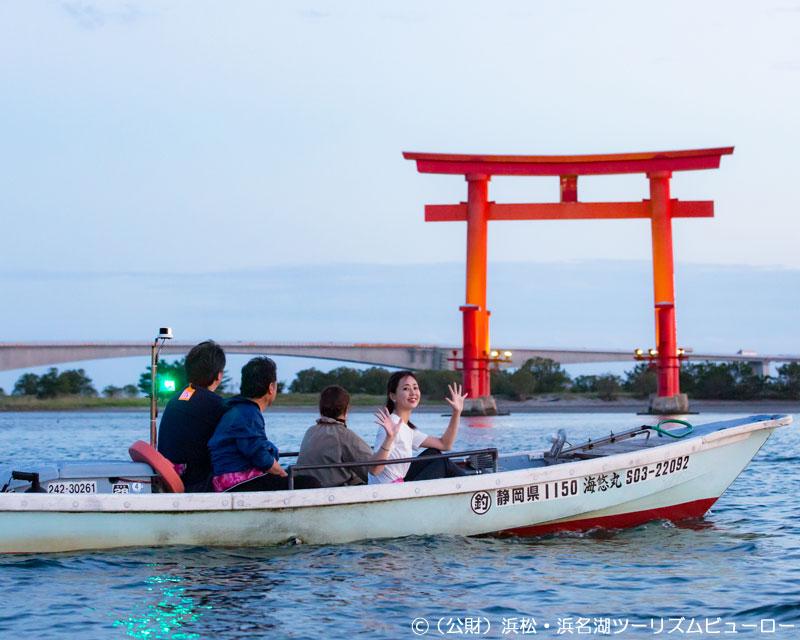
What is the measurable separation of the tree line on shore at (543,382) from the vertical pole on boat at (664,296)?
364 inches

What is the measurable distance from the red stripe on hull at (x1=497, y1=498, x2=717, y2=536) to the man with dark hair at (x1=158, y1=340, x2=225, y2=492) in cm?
233

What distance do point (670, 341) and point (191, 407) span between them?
4017cm

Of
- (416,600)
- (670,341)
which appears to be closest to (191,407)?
(416,600)

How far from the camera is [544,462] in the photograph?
33.3 feet

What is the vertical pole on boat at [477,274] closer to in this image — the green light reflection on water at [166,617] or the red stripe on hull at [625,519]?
the red stripe on hull at [625,519]

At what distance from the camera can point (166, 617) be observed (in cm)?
632

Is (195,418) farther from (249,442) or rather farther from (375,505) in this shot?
(375,505)

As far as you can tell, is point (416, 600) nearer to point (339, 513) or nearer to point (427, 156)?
point (339, 513)

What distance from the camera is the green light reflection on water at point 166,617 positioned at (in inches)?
237

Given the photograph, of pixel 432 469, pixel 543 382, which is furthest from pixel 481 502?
pixel 543 382

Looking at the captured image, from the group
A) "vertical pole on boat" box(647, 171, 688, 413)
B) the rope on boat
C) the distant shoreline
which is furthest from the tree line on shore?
the rope on boat

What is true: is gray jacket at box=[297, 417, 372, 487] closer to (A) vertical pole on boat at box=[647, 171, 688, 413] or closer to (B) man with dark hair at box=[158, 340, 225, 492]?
(B) man with dark hair at box=[158, 340, 225, 492]

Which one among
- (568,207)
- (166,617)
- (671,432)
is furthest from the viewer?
(568,207)

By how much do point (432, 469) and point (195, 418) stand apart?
6.03 ft
